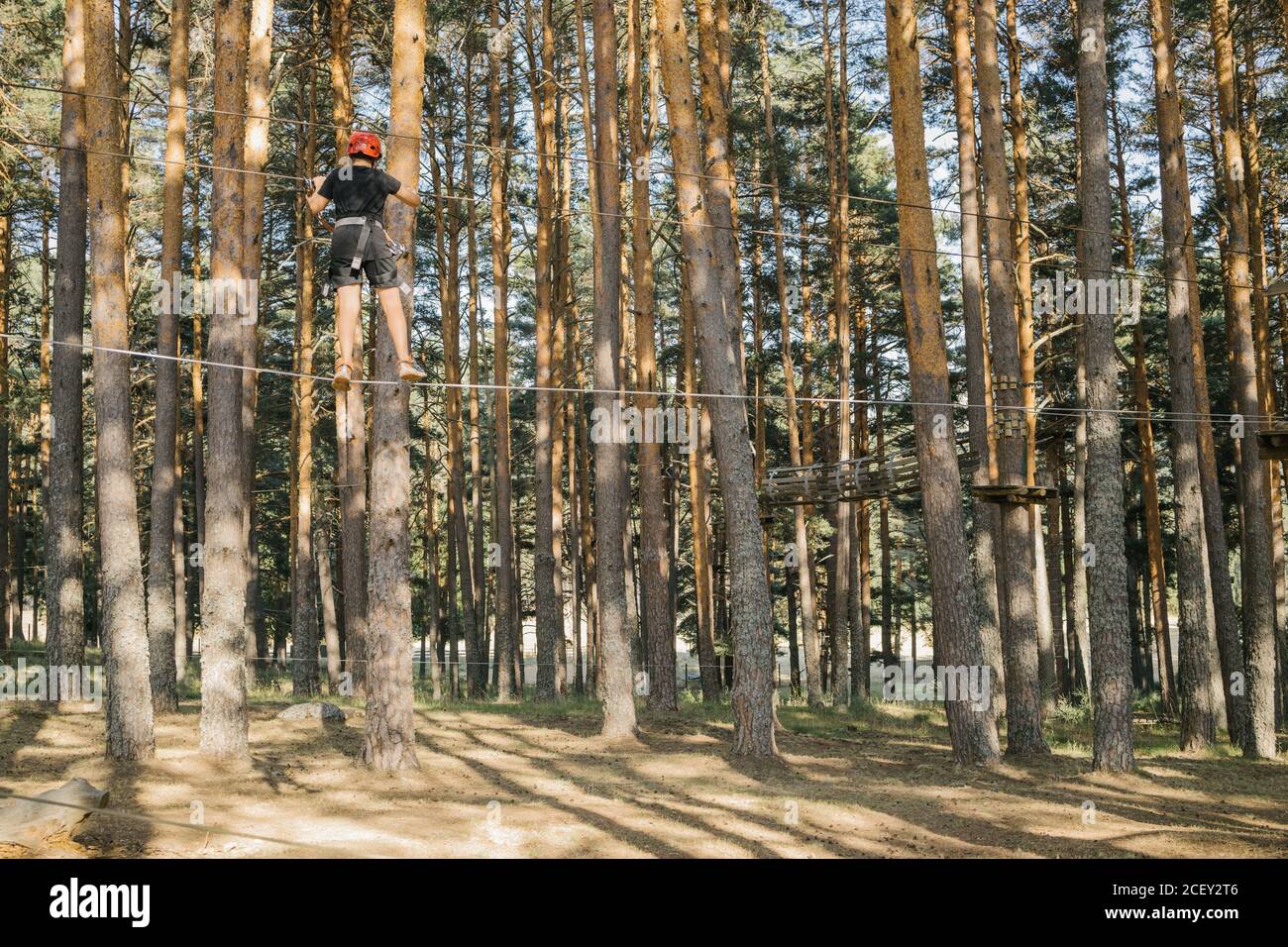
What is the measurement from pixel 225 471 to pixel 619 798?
5.03 meters

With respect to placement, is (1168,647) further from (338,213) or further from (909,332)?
(338,213)

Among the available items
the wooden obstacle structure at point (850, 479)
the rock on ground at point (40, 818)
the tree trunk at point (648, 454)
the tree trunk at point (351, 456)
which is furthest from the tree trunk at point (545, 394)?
the rock on ground at point (40, 818)

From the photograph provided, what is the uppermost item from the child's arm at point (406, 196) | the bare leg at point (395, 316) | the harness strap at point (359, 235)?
the child's arm at point (406, 196)

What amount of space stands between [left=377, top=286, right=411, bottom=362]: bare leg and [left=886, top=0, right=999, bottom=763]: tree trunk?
6.17 meters

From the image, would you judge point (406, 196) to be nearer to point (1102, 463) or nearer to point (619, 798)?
point (619, 798)

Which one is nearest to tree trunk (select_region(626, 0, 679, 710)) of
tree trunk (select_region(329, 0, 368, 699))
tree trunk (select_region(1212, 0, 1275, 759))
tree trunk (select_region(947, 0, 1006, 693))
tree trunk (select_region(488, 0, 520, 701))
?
tree trunk (select_region(488, 0, 520, 701))

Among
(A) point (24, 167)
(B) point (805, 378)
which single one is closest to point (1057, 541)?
(B) point (805, 378)

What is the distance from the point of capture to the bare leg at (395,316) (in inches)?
307

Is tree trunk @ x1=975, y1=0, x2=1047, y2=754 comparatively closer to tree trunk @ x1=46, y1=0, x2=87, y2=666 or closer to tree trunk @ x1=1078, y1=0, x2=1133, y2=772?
tree trunk @ x1=1078, y1=0, x2=1133, y2=772

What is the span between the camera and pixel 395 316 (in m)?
7.87

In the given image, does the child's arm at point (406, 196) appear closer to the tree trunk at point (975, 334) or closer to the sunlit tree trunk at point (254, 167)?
the sunlit tree trunk at point (254, 167)

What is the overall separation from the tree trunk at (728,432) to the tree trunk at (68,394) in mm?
6816

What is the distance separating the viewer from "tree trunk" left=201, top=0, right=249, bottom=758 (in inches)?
416

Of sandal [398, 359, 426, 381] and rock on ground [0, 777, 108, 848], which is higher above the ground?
sandal [398, 359, 426, 381]
